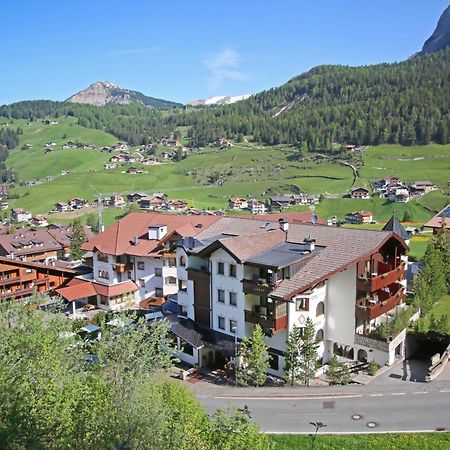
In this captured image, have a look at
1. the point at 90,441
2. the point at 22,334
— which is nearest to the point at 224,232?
the point at 22,334

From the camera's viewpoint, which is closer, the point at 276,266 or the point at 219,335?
the point at 276,266

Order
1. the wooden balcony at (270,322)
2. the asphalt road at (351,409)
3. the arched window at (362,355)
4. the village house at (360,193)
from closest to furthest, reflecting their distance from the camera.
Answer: the asphalt road at (351,409) < the wooden balcony at (270,322) < the arched window at (362,355) < the village house at (360,193)

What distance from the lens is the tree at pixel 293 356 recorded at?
3525 cm

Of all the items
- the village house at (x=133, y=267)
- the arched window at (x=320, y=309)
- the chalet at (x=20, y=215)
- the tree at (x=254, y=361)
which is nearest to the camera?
the tree at (x=254, y=361)

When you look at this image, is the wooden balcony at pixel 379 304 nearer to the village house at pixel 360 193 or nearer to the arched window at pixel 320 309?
the arched window at pixel 320 309

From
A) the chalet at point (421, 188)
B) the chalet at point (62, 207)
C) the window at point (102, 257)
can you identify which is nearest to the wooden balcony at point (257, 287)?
the window at point (102, 257)

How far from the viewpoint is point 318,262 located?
125 ft

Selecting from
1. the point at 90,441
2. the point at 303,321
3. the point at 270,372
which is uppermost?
the point at 90,441

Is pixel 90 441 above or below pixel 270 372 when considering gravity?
above

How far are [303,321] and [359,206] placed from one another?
127735 mm

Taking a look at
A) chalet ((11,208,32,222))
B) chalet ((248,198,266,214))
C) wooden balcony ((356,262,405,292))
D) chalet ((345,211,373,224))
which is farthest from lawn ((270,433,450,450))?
chalet ((11,208,32,222))

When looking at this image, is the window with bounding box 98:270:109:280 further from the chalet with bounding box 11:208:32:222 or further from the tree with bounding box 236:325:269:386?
the chalet with bounding box 11:208:32:222

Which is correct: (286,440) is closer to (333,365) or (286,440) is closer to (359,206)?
(333,365)

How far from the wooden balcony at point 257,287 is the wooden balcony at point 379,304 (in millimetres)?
7155
